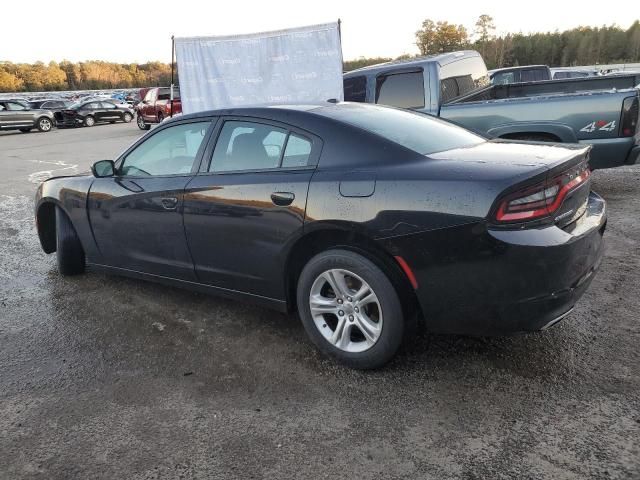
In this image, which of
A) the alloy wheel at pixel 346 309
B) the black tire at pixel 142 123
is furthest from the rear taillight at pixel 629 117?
the black tire at pixel 142 123

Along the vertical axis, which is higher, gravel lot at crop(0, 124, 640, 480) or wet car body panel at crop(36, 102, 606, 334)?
wet car body panel at crop(36, 102, 606, 334)

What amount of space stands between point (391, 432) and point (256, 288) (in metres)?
1.34

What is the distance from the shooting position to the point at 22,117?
2573 cm

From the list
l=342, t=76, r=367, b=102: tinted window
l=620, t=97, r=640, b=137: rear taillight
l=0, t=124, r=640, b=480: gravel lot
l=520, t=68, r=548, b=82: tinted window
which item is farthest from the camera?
l=520, t=68, r=548, b=82: tinted window

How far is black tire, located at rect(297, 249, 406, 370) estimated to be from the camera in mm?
2844

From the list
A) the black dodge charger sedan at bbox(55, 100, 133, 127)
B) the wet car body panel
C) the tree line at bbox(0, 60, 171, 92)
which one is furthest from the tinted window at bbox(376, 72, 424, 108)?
the tree line at bbox(0, 60, 171, 92)

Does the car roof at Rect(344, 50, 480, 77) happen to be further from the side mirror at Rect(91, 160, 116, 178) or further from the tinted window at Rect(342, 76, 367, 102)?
the side mirror at Rect(91, 160, 116, 178)

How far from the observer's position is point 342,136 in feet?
10.2

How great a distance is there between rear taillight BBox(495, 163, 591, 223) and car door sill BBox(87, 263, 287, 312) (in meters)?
1.49

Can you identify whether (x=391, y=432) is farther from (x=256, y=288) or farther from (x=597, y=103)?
(x=597, y=103)

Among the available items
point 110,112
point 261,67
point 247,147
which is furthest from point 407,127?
point 110,112

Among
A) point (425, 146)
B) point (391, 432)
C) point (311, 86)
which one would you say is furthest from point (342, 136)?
point (311, 86)

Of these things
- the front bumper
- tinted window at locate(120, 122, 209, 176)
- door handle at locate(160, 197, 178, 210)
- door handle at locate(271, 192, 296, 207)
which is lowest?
the front bumper

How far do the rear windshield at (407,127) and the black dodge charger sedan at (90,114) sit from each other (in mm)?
28097
